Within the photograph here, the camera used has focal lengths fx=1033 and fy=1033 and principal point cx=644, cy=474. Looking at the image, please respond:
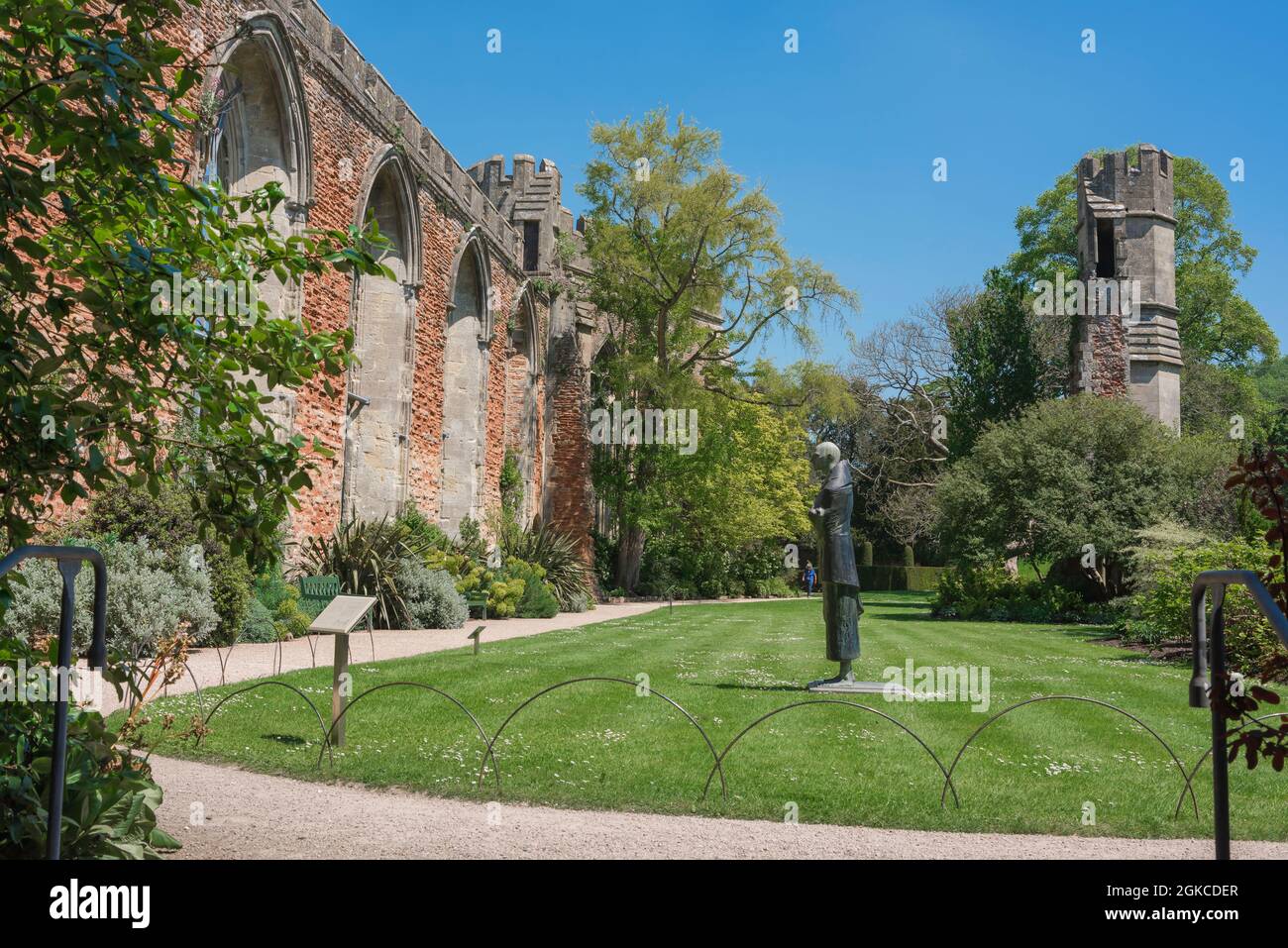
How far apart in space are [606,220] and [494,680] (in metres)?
21.5

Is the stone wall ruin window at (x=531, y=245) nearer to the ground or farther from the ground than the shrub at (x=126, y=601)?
farther from the ground

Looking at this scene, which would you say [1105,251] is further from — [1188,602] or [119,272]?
[119,272]

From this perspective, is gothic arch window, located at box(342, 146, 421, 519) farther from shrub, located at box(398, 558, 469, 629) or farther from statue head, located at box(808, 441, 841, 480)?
statue head, located at box(808, 441, 841, 480)

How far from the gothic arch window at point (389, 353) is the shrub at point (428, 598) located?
6.58 ft

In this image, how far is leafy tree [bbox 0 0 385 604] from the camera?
355cm

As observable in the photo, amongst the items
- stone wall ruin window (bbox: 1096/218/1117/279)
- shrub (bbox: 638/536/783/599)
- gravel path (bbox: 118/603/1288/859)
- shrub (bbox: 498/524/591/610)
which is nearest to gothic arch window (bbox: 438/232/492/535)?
shrub (bbox: 498/524/591/610)

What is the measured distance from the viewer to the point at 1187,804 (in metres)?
6.41

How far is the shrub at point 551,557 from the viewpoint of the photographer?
23.7m

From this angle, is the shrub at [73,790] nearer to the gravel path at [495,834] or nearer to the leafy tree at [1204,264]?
the gravel path at [495,834]

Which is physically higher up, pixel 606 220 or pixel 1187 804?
pixel 606 220

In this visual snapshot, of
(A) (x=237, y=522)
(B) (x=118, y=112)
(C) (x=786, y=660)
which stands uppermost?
(B) (x=118, y=112)

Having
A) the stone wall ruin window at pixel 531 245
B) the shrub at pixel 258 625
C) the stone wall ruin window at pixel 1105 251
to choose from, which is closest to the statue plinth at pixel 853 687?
the shrub at pixel 258 625

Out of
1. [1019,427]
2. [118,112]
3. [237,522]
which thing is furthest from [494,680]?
[1019,427]
